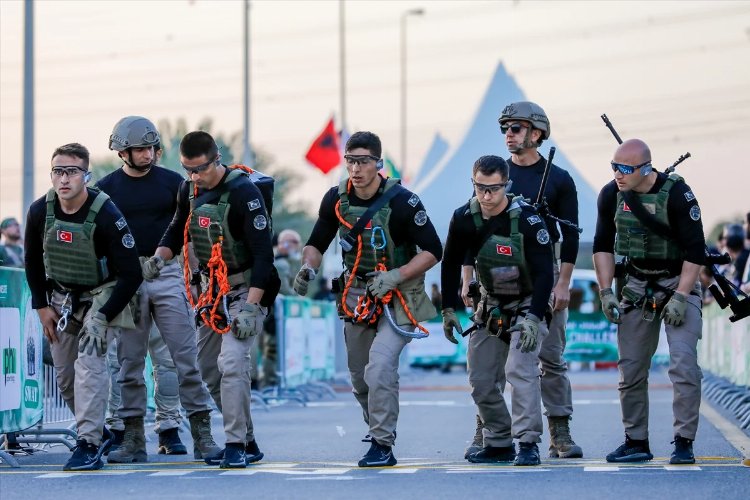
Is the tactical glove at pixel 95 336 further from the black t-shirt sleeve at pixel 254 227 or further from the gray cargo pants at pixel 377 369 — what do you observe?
the gray cargo pants at pixel 377 369

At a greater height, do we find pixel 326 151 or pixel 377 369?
pixel 326 151

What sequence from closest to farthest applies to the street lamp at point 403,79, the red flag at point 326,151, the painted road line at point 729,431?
the painted road line at point 729,431 < the red flag at point 326,151 < the street lamp at point 403,79

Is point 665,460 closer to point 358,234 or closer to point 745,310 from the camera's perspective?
point 745,310

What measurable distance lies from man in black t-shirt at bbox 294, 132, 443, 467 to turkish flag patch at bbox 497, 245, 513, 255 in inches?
13.6

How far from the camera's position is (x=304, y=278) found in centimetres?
1019

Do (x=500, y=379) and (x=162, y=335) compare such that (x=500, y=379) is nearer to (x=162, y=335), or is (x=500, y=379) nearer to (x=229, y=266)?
(x=229, y=266)

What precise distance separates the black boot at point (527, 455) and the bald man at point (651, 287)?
1.81 feet

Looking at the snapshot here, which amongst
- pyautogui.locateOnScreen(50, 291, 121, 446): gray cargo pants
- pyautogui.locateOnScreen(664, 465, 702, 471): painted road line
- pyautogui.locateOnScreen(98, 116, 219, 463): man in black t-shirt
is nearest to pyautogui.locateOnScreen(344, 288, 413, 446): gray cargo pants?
pyautogui.locateOnScreen(98, 116, 219, 463): man in black t-shirt

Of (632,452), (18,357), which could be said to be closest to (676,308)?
(632,452)

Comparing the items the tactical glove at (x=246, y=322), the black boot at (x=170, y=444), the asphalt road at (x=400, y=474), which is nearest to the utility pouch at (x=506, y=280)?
the asphalt road at (x=400, y=474)

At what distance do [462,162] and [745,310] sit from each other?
22803 mm

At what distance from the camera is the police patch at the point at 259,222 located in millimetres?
10180

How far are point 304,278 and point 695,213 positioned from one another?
231cm

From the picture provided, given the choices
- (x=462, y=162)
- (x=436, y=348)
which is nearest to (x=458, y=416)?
(x=436, y=348)
